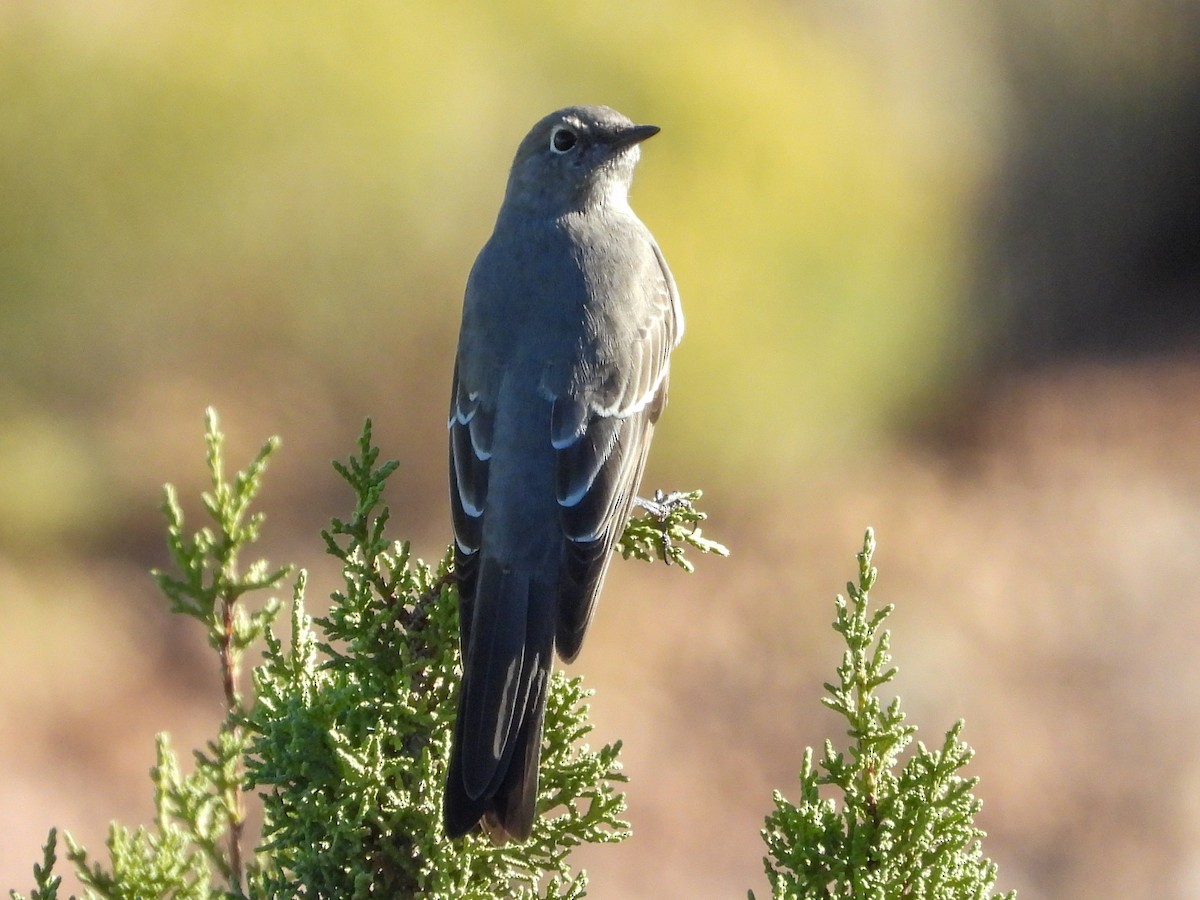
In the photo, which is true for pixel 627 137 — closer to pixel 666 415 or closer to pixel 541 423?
pixel 541 423

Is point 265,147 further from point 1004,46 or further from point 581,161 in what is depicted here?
point 1004,46

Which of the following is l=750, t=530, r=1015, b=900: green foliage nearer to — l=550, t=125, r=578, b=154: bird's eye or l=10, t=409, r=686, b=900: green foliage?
l=10, t=409, r=686, b=900: green foliage

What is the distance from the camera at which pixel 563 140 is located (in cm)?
478

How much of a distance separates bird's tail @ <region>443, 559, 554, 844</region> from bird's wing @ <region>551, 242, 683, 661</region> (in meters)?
0.12

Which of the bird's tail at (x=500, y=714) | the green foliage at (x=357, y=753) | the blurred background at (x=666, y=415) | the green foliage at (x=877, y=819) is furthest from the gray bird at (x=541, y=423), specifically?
the blurred background at (x=666, y=415)

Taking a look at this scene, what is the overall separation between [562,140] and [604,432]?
140 centimetres

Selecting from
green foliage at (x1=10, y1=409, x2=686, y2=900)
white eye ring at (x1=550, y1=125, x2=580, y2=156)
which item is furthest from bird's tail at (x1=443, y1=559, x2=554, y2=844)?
white eye ring at (x1=550, y1=125, x2=580, y2=156)

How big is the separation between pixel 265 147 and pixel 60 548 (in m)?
3.16

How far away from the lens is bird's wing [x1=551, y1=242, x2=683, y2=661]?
139 inches

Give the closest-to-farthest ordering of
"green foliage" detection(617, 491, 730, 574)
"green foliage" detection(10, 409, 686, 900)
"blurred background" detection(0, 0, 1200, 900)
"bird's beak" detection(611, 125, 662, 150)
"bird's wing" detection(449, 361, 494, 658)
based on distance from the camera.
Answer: "green foliage" detection(10, 409, 686, 900)
"bird's wing" detection(449, 361, 494, 658)
"green foliage" detection(617, 491, 730, 574)
"bird's beak" detection(611, 125, 662, 150)
"blurred background" detection(0, 0, 1200, 900)

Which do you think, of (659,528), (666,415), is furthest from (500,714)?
(666,415)

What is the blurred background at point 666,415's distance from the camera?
8.48 m

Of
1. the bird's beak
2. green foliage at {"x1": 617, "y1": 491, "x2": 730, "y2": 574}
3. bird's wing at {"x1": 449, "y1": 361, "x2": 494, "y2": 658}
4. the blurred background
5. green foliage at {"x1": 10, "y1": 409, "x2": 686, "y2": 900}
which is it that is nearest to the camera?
green foliage at {"x1": 10, "y1": 409, "x2": 686, "y2": 900}

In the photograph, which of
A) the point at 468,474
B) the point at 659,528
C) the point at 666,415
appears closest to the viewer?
the point at 468,474
